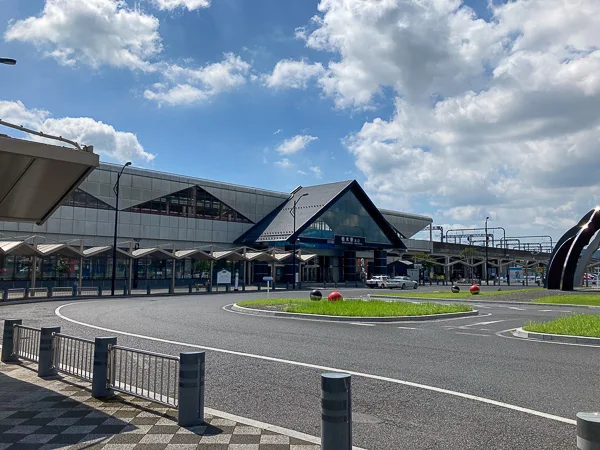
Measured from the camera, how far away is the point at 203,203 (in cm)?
5862

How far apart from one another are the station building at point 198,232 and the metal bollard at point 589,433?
35.7 m

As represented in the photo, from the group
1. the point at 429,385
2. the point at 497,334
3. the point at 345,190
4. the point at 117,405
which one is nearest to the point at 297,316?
the point at 497,334

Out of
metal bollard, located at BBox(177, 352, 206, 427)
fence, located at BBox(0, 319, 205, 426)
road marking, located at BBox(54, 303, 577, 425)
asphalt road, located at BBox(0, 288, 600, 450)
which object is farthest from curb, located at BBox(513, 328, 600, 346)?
metal bollard, located at BBox(177, 352, 206, 427)

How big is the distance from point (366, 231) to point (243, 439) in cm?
6073

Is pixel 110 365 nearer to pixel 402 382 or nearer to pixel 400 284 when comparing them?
pixel 402 382

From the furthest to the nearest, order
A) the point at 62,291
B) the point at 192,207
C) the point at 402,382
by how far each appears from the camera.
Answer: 1. the point at 192,207
2. the point at 62,291
3. the point at 402,382

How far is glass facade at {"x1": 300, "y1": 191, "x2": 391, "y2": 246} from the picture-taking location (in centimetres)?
6050

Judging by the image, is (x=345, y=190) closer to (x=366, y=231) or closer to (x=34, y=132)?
(x=366, y=231)

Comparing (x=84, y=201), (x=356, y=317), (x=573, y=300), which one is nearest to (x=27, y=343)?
(x=356, y=317)

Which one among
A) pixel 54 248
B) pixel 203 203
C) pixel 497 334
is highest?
pixel 203 203

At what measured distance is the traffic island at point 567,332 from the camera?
13234 mm

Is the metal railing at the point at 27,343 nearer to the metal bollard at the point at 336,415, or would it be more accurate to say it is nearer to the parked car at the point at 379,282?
the metal bollard at the point at 336,415

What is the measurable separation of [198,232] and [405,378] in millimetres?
50817

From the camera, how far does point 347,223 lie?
63.5 metres
